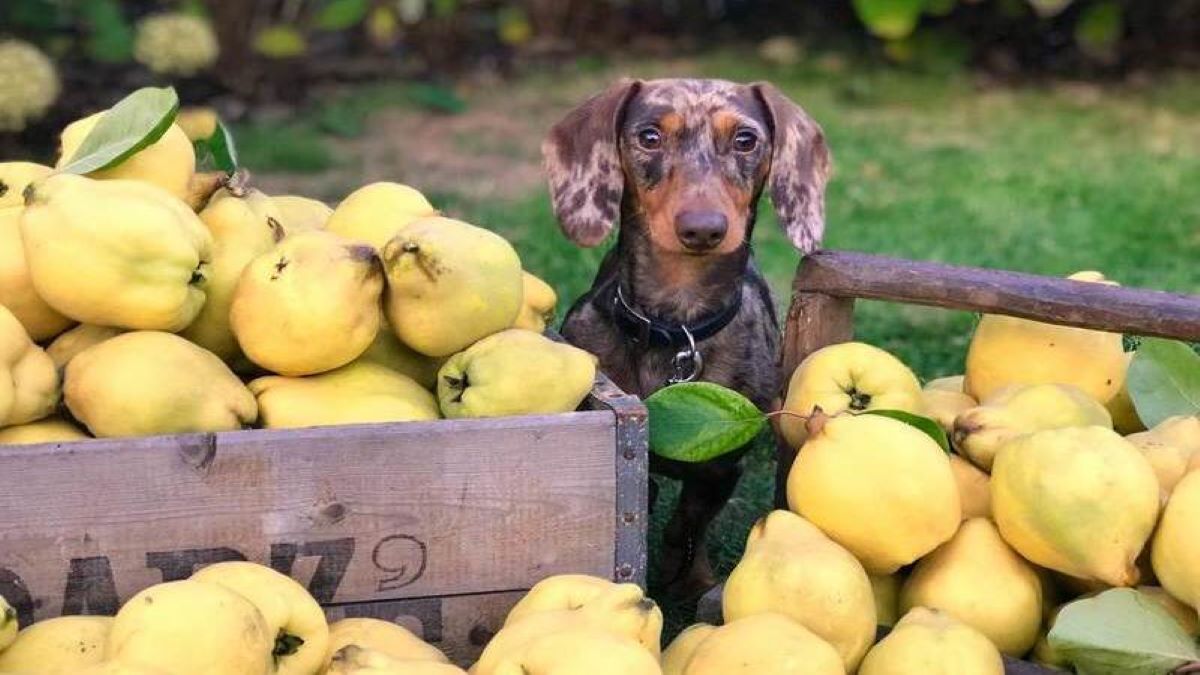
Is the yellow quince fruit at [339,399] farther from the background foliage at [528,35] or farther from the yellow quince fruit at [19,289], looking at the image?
the background foliage at [528,35]

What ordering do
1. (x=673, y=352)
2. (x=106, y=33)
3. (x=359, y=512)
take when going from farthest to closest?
(x=106, y=33) < (x=673, y=352) < (x=359, y=512)

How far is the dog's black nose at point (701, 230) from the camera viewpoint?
10.8 ft

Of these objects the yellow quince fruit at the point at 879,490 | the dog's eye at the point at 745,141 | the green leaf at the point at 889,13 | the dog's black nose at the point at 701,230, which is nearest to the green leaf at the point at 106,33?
the green leaf at the point at 889,13

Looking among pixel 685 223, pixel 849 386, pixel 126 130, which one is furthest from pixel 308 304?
pixel 685 223

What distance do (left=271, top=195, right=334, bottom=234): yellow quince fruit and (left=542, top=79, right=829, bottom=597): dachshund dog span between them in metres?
0.82

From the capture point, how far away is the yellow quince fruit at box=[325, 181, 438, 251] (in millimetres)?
2590

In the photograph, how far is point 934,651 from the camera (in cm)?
207

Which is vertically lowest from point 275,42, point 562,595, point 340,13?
point 275,42

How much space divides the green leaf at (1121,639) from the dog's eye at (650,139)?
65.7 inches

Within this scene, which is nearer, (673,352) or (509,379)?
(509,379)

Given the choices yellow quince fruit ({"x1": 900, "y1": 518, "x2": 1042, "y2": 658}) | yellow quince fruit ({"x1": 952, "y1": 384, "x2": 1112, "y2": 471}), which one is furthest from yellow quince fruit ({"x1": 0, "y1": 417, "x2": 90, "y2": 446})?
yellow quince fruit ({"x1": 952, "y1": 384, "x2": 1112, "y2": 471})

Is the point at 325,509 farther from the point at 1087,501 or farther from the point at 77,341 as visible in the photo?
the point at 1087,501

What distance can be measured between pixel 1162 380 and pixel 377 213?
1.29 m

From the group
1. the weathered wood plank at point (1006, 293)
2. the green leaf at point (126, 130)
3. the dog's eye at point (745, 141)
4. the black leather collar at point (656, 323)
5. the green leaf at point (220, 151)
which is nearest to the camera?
the green leaf at point (126, 130)
